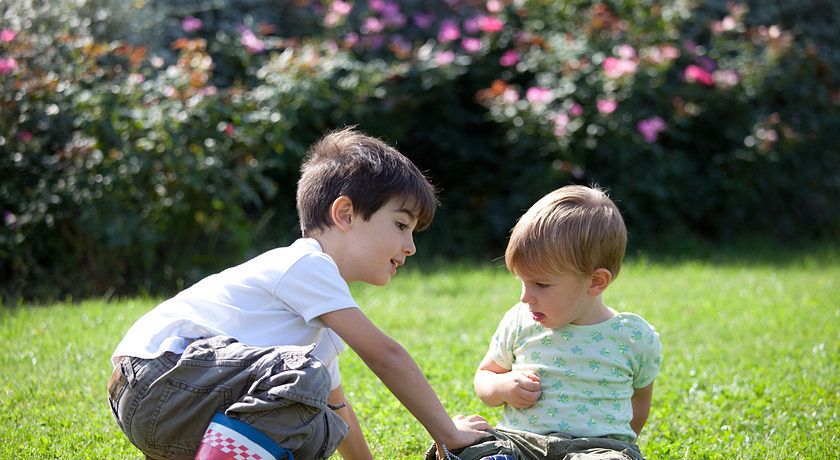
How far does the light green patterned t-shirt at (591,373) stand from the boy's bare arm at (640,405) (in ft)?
0.18

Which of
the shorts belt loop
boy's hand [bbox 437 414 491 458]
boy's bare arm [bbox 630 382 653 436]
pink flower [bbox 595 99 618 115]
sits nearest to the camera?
the shorts belt loop

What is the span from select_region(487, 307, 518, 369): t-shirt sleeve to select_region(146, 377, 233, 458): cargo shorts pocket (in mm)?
910

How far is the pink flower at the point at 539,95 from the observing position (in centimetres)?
715

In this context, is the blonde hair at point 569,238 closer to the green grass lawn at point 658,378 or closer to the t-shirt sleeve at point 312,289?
the t-shirt sleeve at point 312,289

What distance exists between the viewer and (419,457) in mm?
3045

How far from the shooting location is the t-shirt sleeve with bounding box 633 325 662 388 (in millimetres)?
2693

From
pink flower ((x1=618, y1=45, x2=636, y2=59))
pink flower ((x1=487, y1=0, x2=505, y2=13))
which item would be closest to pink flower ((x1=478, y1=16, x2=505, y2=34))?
pink flower ((x1=487, y1=0, x2=505, y2=13))

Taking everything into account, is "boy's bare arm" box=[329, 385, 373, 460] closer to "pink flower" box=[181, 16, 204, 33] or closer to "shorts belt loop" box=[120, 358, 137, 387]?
"shorts belt loop" box=[120, 358, 137, 387]

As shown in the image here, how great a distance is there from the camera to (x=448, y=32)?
7.62m

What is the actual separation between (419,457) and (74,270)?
3.48 m

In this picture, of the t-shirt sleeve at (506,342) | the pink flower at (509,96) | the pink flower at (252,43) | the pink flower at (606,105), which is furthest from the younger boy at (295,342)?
the pink flower at (509,96)

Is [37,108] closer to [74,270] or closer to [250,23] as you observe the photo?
[74,270]

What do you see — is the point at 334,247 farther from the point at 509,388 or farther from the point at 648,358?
the point at 648,358

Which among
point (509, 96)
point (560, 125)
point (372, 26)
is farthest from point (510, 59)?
point (372, 26)
